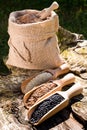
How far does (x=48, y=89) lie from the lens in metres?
2.00

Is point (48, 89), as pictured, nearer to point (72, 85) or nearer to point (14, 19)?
point (72, 85)

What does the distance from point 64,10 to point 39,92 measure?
287 centimetres

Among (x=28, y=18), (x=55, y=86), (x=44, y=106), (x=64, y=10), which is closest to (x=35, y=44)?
(x=28, y=18)

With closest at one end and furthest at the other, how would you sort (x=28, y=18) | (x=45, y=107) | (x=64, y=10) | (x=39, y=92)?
(x=45, y=107)
(x=39, y=92)
(x=28, y=18)
(x=64, y=10)

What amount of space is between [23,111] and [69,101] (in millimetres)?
247

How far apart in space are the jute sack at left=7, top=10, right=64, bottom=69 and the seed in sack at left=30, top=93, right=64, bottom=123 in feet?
1.31

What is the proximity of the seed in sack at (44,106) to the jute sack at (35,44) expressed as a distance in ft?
1.31

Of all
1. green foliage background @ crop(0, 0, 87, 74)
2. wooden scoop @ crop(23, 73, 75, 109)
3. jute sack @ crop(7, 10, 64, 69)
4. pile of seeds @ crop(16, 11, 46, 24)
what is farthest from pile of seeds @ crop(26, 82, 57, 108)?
green foliage background @ crop(0, 0, 87, 74)

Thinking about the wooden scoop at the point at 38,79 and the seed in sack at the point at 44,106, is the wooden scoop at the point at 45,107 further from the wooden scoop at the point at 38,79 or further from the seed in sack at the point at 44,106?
the wooden scoop at the point at 38,79

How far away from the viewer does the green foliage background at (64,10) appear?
4281 mm

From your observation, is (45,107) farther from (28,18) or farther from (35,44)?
(28,18)

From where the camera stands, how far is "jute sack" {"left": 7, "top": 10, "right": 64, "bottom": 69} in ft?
7.07

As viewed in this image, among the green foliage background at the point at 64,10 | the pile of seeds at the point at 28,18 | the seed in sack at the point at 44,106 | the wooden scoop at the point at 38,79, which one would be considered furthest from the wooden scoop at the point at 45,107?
the green foliage background at the point at 64,10

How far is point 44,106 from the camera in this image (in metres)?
1.85
